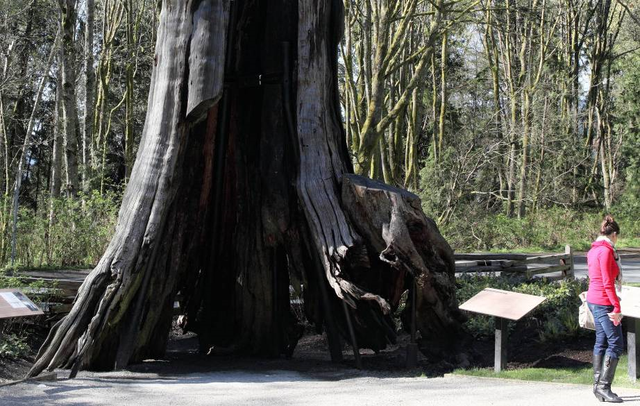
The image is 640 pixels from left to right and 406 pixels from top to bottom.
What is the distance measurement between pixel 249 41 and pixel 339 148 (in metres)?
1.89

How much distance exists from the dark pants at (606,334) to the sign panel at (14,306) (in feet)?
16.5

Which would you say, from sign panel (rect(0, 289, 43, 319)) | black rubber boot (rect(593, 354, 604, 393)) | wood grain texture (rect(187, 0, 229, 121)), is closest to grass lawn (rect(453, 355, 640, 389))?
black rubber boot (rect(593, 354, 604, 393))

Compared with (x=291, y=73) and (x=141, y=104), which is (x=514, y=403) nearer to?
(x=291, y=73)

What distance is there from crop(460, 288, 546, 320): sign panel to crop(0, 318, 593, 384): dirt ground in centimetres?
77

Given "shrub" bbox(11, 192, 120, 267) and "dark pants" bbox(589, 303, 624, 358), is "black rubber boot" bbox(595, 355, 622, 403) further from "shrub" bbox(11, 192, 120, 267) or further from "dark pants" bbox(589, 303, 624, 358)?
"shrub" bbox(11, 192, 120, 267)

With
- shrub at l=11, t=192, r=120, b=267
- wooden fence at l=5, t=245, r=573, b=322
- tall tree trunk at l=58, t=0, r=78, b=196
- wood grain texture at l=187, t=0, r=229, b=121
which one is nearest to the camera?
wood grain texture at l=187, t=0, r=229, b=121

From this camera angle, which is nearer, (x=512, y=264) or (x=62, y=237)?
(x=512, y=264)

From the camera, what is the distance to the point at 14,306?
7.14 m

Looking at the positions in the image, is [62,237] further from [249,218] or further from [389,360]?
[389,360]

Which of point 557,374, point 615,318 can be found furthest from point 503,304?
point 615,318

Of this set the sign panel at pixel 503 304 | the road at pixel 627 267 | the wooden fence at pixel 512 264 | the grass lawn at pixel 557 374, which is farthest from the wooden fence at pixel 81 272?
the grass lawn at pixel 557 374

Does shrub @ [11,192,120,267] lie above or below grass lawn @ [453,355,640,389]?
above

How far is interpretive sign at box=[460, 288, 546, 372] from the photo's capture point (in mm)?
8055

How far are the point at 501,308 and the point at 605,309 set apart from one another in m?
1.41
